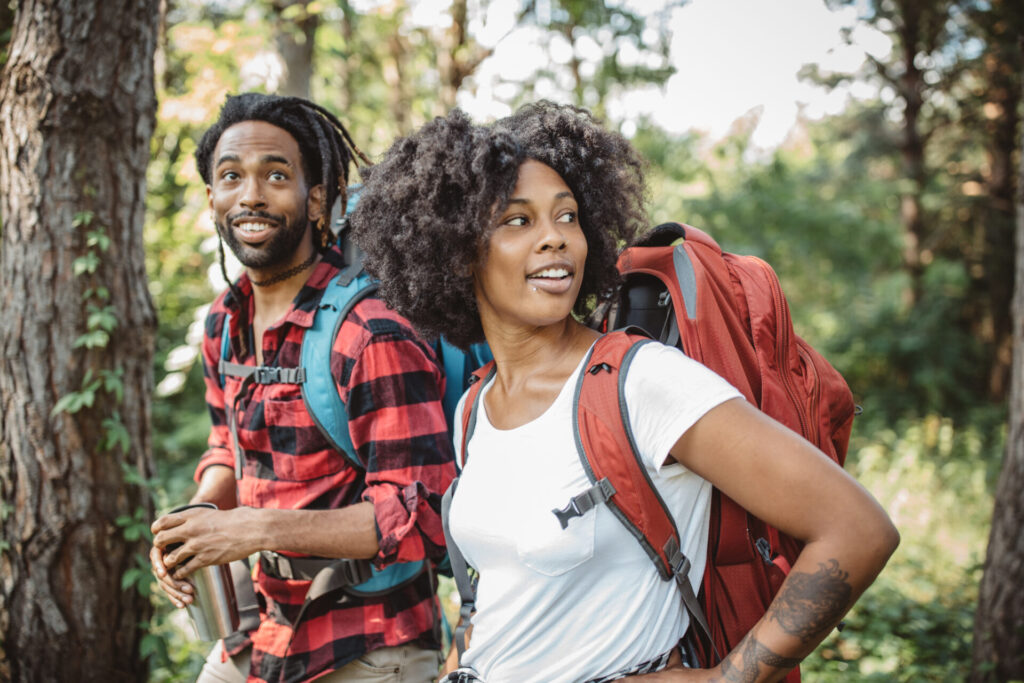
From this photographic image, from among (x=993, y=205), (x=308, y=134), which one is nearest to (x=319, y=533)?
(x=308, y=134)

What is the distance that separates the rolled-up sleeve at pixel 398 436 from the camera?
6.31 feet

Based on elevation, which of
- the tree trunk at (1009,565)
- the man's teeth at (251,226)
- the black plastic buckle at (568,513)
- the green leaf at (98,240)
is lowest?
the tree trunk at (1009,565)

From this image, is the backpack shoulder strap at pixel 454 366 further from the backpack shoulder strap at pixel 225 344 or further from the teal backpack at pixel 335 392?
the backpack shoulder strap at pixel 225 344

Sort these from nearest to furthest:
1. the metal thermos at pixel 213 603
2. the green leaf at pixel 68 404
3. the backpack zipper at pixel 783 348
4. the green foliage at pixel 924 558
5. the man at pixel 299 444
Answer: the backpack zipper at pixel 783 348 < the man at pixel 299 444 < the metal thermos at pixel 213 603 < the green leaf at pixel 68 404 < the green foliage at pixel 924 558

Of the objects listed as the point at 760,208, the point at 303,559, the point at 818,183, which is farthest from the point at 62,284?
A: the point at 818,183

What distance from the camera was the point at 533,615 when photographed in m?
1.51

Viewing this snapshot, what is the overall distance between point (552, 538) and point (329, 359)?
940mm

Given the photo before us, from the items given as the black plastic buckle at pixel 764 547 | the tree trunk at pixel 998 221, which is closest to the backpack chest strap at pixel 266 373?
the black plastic buckle at pixel 764 547

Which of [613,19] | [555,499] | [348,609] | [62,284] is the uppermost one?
[613,19]

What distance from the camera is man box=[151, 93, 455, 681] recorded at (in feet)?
6.29

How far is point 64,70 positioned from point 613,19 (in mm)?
6092

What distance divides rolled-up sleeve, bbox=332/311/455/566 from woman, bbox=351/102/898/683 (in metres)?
0.15

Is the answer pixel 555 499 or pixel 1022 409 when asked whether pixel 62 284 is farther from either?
pixel 1022 409

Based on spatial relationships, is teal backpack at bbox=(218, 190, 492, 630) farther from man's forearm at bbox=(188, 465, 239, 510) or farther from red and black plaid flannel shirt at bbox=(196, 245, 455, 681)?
man's forearm at bbox=(188, 465, 239, 510)
